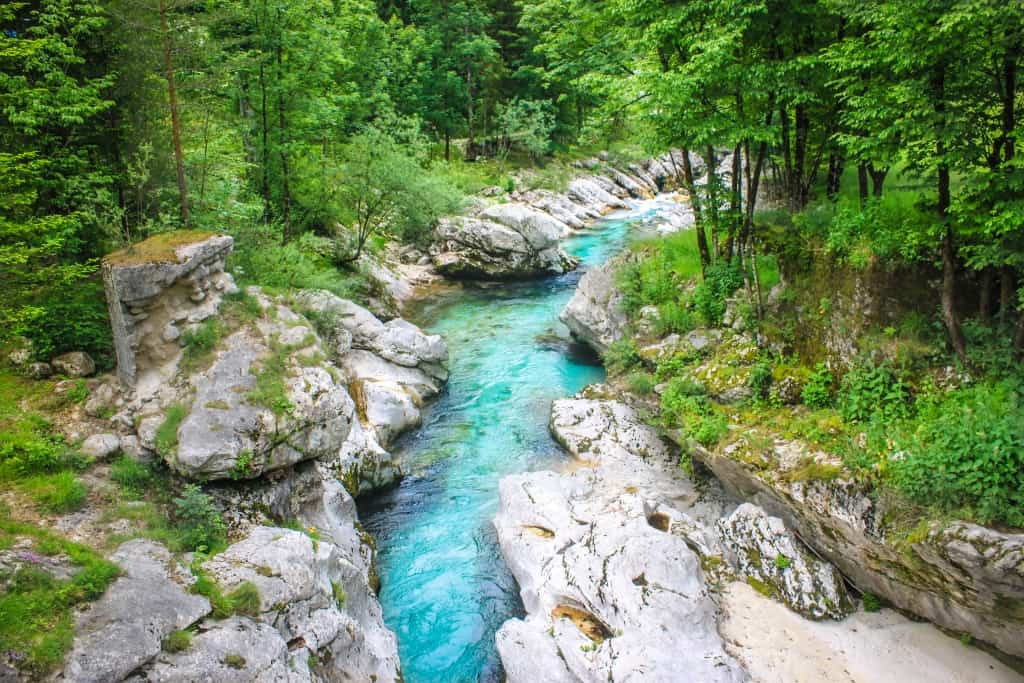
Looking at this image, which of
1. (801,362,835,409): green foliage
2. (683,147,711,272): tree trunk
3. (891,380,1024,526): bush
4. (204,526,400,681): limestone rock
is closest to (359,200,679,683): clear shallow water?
(204,526,400,681): limestone rock

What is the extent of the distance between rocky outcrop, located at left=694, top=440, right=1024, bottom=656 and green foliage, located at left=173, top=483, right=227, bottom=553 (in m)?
9.70

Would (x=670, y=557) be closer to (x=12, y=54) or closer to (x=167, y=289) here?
(x=167, y=289)

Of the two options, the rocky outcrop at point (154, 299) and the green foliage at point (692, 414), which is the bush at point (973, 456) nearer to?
the green foliage at point (692, 414)

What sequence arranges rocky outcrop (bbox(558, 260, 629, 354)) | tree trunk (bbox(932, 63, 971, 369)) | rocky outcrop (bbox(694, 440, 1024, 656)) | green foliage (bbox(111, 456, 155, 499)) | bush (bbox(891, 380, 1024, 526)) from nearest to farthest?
rocky outcrop (bbox(694, 440, 1024, 656)) < bush (bbox(891, 380, 1024, 526)) < tree trunk (bbox(932, 63, 971, 369)) < green foliage (bbox(111, 456, 155, 499)) < rocky outcrop (bbox(558, 260, 629, 354))

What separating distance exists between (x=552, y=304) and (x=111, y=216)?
18.7 m

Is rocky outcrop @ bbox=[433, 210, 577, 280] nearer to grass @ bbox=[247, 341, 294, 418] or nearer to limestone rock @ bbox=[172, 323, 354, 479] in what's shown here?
limestone rock @ bbox=[172, 323, 354, 479]

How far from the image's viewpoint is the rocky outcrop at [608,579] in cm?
910

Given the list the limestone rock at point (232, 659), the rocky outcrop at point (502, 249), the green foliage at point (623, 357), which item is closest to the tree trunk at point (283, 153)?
the rocky outcrop at point (502, 249)

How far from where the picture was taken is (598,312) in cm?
2108

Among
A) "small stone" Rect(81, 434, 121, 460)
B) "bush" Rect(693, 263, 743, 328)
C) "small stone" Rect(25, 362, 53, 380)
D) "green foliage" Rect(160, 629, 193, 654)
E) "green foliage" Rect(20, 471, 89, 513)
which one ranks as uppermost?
"bush" Rect(693, 263, 743, 328)

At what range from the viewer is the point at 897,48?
9.55 metres

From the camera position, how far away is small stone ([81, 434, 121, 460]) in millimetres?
10352

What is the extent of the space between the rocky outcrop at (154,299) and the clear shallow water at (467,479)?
6009 millimetres

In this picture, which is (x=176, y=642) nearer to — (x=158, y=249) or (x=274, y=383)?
(x=274, y=383)
